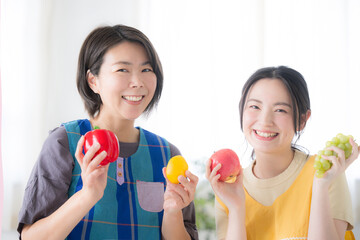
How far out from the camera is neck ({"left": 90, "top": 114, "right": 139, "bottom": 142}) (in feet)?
5.55

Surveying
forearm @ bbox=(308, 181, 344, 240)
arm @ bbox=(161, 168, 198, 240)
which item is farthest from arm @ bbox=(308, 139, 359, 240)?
arm @ bbox=(161, 168, 198, 240)

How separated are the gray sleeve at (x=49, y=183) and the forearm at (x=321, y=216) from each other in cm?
94

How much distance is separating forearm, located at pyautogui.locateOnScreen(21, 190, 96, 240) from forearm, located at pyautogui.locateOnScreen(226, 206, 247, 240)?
22.2 inches

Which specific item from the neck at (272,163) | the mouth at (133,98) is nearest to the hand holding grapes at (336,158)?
the neck at (272,163)

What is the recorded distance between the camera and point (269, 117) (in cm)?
163

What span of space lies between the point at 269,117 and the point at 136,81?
0.57 metres

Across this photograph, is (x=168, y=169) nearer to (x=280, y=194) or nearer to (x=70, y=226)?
(x=70, y=226)

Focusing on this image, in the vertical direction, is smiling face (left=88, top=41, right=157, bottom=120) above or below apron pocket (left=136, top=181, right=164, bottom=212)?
above

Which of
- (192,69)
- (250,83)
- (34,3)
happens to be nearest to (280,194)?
(250,83)

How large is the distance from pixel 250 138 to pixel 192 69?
1.60m

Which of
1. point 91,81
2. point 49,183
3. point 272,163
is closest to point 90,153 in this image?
point 49,183

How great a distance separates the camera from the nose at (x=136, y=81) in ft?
5.11

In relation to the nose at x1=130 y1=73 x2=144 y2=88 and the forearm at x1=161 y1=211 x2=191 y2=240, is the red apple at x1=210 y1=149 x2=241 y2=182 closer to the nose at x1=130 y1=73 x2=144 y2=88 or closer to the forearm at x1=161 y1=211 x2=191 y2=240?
the forearm at x1=161 y1=211 x2=191 y2=240

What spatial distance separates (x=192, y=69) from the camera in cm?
318
